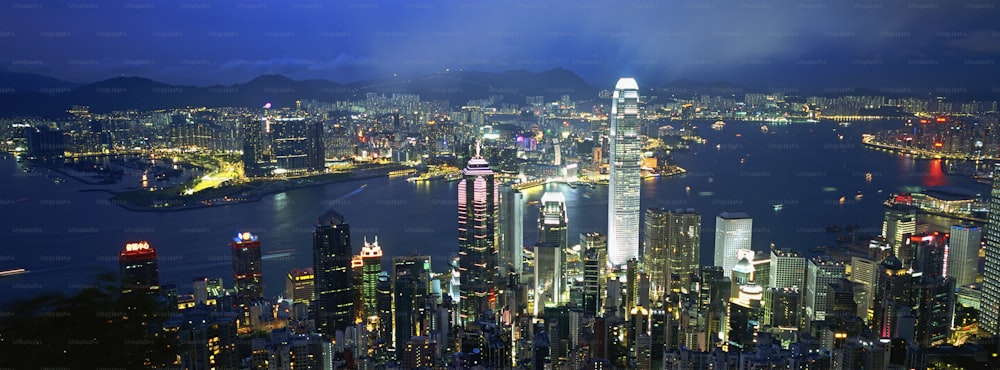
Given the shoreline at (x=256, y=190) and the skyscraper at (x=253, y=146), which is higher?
the skyscraper at (x=253, y=146)

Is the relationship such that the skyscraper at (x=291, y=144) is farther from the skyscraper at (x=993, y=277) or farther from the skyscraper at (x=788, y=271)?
the skyscraper at (x=993, y=277)

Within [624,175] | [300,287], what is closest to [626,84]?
[624,175]

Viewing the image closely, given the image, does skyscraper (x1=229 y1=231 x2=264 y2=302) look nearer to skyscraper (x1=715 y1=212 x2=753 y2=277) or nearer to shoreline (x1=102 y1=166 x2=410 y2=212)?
shoreline (x1=102 y1=166 x2=410 y2=212)

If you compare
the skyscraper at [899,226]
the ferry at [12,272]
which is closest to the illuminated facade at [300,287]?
the ferry at [12,272]

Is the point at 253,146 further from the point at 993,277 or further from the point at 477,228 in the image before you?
the point at 993,277

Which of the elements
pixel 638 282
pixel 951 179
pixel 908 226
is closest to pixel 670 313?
pixel 638 282

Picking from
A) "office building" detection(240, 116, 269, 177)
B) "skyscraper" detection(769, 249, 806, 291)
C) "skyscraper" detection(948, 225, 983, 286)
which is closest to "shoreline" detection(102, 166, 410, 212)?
"office building" detection(240, 116, 269, 177)
